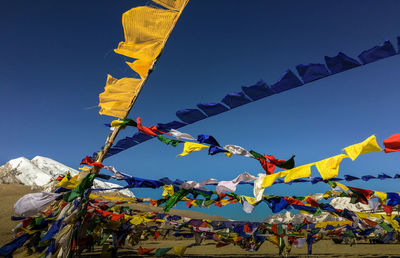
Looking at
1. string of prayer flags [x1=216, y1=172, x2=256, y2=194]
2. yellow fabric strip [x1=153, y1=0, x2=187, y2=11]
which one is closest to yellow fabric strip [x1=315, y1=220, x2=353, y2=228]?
string of prayer flags [x1=216, y1=172, x2=256, y2=194]

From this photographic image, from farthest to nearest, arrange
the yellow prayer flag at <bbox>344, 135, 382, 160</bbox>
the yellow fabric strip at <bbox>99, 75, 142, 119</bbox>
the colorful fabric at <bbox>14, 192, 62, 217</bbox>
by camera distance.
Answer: the yellow fabric strip at <bbox>99, 75, 142, 119</bbox> < the colorful fabric at <bbox>14, 192, 62, 217</bbox> < the yellow prayer flag at <bbox>344, 135, 382, 160</bbox>

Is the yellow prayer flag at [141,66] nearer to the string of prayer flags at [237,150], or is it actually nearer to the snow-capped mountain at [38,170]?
the string of prayer flags at [237,150]

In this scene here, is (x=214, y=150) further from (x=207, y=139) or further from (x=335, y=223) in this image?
(x=335, y=223)

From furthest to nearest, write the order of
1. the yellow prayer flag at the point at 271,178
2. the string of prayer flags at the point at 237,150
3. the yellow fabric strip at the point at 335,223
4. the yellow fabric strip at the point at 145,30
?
the yellow fabric strip at the point at 335,223 → the yellow fabric strip at the point at 145,30 → the string of prayer flags at the point at 237,150 → the yellow prayer flag at the point at 271,178

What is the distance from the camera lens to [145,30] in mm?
3691

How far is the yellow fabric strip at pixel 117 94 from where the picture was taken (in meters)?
4.43

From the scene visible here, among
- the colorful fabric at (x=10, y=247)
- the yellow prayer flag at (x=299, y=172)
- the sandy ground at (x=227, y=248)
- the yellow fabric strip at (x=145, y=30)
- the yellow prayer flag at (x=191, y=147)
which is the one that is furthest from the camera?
the sandy ground at (x=227, y=248)

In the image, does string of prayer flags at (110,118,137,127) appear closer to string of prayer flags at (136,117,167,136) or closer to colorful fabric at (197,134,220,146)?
string of prayer flags at (136,117,167,136)

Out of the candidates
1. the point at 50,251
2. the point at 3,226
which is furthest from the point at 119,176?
the point at 3,226

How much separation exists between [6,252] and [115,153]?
8.70 ft

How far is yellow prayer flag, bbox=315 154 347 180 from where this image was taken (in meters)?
2.28

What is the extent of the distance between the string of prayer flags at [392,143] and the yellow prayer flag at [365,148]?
135 mm

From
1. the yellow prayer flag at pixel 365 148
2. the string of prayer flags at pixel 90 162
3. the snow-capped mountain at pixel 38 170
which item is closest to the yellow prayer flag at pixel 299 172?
the yellow prayer flag at pixel 365 148

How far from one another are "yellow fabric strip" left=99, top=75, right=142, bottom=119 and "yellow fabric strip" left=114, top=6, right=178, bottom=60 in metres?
0.70
